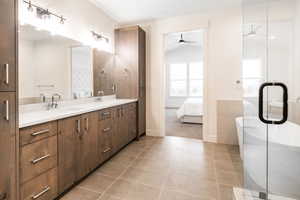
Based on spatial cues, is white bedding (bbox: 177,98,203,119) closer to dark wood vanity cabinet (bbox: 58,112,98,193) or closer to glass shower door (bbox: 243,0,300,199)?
glass shower door (bbox: 243,0,300,199)

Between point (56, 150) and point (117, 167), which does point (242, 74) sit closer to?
point (117, 167)

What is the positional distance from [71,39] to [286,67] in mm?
3113

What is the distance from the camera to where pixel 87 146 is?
6.72 feet

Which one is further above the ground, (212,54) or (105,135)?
(212,54)

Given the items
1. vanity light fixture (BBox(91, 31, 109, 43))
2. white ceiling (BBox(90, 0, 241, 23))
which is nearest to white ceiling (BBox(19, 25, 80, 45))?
vanity light fixture (BBox(91, 31, 109, 43))

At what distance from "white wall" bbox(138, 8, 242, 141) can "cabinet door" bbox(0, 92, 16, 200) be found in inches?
117

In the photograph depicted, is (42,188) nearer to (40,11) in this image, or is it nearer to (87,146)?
(87,146)

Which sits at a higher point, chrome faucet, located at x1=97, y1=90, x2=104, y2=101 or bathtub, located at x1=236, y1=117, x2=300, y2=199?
chrome faucet, located at x1=97, y1=90, x2=104, y2=101

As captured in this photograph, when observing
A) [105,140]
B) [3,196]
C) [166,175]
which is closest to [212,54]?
[166,175]

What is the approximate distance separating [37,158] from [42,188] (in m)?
0.29

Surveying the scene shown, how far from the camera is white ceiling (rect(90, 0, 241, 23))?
3066 mm

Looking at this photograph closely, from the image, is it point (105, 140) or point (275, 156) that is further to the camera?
point (105, 140)

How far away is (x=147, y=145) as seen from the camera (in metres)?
3.34

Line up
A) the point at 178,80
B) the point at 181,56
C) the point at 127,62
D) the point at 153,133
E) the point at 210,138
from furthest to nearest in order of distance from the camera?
1. the point at 178,80
2. the point at 181,56
3. the point at 153,133
4. the point at 127,62
5. the point at 210,138
